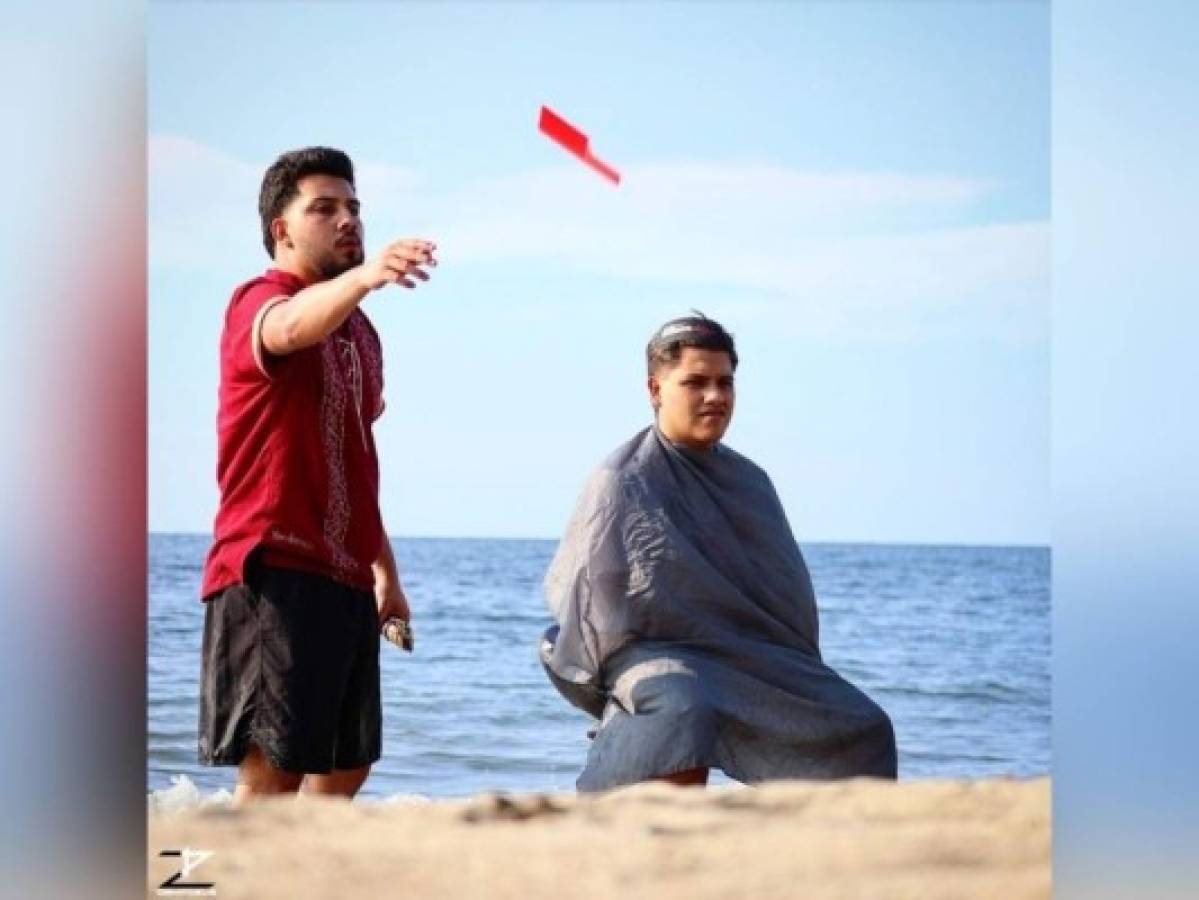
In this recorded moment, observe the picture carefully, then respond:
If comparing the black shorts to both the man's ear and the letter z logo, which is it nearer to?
the letter z logo

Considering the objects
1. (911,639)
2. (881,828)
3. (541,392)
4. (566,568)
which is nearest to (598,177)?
(541,392)

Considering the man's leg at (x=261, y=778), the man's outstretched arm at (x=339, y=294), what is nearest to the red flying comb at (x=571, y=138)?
the man's outstretched arm at (x=339, y=294)

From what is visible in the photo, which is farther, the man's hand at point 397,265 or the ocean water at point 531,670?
the ocean water at point 531,670

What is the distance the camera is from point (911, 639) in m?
3.80

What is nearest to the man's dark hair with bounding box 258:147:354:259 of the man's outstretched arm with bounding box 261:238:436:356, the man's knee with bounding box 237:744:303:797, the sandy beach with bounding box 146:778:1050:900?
the man's outstretched arm with bounding box 261:238:436:356

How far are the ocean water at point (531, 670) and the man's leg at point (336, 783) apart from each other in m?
0.05

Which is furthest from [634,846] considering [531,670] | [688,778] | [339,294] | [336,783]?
[339,294]

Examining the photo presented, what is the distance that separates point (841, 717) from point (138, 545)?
52.4 inches

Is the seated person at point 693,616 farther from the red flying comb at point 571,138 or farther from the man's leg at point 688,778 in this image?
the red flying comb at point 571,138

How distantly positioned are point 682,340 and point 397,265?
54 cm

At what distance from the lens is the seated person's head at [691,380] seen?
3688 mm

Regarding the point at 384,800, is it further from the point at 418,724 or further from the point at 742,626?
the point at 742,626

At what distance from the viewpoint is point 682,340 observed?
145 inches

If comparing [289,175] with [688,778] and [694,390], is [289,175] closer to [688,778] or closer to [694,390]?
[694,390]
